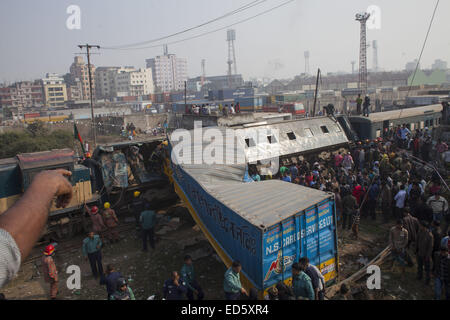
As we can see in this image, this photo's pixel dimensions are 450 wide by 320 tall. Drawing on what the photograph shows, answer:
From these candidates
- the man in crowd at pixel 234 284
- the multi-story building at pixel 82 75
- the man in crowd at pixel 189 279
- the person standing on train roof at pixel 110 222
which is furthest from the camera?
the multi-story building at pixel 82 75

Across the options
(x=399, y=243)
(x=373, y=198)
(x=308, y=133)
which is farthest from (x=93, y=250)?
(x=308, y=133)

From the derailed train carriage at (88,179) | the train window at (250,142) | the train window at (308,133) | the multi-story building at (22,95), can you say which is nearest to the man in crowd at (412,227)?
the train window at (250,142)

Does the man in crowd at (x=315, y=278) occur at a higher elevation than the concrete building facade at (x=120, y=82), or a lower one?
lower

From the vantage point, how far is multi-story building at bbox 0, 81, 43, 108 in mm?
107500

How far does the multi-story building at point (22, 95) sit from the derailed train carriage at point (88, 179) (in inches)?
4483

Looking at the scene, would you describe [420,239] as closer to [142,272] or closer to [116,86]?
[142,272]

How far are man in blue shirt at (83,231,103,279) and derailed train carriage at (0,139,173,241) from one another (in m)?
1.85

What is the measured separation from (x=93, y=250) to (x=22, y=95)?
127 metres

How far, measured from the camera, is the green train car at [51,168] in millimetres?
10508

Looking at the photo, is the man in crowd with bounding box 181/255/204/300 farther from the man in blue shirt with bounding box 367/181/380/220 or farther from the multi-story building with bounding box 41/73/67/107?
the multi-story building with bounding box 41/73/67/107

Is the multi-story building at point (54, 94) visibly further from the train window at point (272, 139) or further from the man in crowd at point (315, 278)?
the man in crowd at point (315, 278)

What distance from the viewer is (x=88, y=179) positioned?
39.3 ft

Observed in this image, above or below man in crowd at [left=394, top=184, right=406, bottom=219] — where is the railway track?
below

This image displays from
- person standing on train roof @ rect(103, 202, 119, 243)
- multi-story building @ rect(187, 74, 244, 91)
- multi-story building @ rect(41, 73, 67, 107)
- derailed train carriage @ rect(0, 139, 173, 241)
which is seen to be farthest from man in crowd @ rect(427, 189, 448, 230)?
multi-story building @ rect(187, 74, 244, 91)
